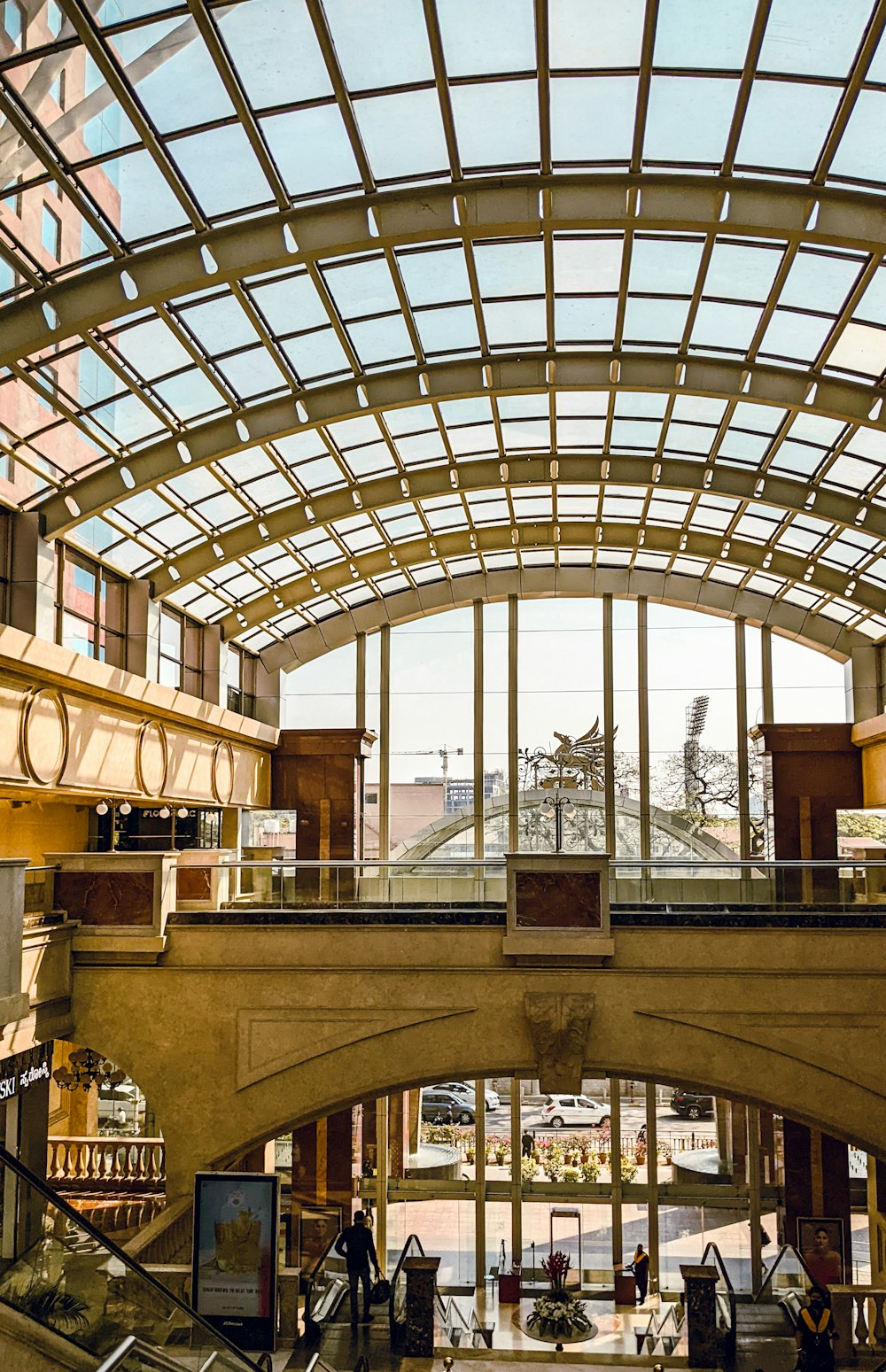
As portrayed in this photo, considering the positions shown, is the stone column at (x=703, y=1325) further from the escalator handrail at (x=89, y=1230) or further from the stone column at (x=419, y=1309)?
the escalator handrail at (x=89, y=1230)

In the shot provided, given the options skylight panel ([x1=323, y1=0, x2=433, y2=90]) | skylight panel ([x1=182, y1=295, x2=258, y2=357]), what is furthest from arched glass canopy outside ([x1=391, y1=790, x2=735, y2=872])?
skylight panel ([x1=323, y1=0, x2=433, y2=90])

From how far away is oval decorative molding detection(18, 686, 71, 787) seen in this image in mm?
17359

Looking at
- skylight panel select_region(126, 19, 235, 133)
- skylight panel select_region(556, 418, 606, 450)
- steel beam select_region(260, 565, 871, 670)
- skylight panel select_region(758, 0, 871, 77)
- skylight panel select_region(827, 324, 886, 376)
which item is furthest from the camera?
steel beam select_region(260, 565, 871, 670)

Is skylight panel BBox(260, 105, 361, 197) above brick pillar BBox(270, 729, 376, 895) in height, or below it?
above

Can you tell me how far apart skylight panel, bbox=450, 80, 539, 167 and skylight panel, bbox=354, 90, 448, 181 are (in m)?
0.27

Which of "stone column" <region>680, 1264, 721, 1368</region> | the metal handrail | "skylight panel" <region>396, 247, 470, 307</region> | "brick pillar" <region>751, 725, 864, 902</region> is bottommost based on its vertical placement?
"stone column" <region>680, 1264, 721, 1368</region>

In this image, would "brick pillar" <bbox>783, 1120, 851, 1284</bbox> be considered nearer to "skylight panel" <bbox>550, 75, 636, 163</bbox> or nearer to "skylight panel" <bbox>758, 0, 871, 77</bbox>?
"skylight panel" <bbox>550, 75, 636, 163</bbox>

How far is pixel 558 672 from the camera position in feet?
102

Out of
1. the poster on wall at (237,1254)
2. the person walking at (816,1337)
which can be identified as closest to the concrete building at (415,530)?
the poster on wall at (237,1254)

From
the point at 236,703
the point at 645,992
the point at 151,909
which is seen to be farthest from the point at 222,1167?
the point at 236,703

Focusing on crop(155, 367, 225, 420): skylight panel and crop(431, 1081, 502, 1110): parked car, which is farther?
crop(431, 1081, 502, 1110): parked car

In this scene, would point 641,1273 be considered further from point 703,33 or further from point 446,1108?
point 703,33

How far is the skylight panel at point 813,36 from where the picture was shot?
38.0 ft

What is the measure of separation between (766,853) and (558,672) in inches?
283
